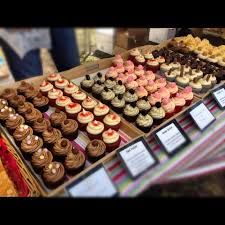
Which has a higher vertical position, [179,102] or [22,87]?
[22,87]

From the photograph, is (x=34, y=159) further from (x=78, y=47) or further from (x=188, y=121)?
(x=188, y=121)

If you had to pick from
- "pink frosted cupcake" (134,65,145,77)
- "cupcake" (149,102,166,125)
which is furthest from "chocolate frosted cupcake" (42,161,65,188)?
"pink frosted cupcake" (134,65,145,77)

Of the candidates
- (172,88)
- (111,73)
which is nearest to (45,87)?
(111,73)

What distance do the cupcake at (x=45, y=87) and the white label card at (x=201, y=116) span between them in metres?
1.56

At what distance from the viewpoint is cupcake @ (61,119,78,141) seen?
8.23 ft

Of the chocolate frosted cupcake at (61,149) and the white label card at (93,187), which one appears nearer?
the white label card at (93,187)

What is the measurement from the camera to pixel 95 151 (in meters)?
2.27

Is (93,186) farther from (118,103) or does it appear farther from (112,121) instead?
(118,103)

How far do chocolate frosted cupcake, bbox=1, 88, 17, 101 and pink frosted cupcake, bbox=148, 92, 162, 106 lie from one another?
1.47 meters

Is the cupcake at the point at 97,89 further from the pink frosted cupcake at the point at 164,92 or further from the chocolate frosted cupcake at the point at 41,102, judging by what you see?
the pink frosted cupcake at the point at 164,92

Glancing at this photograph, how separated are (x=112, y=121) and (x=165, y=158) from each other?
69cm

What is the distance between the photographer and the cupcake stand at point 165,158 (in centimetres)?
178

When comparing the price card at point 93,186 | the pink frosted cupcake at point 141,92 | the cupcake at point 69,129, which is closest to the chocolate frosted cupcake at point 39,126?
the cupcake at point 69,129
